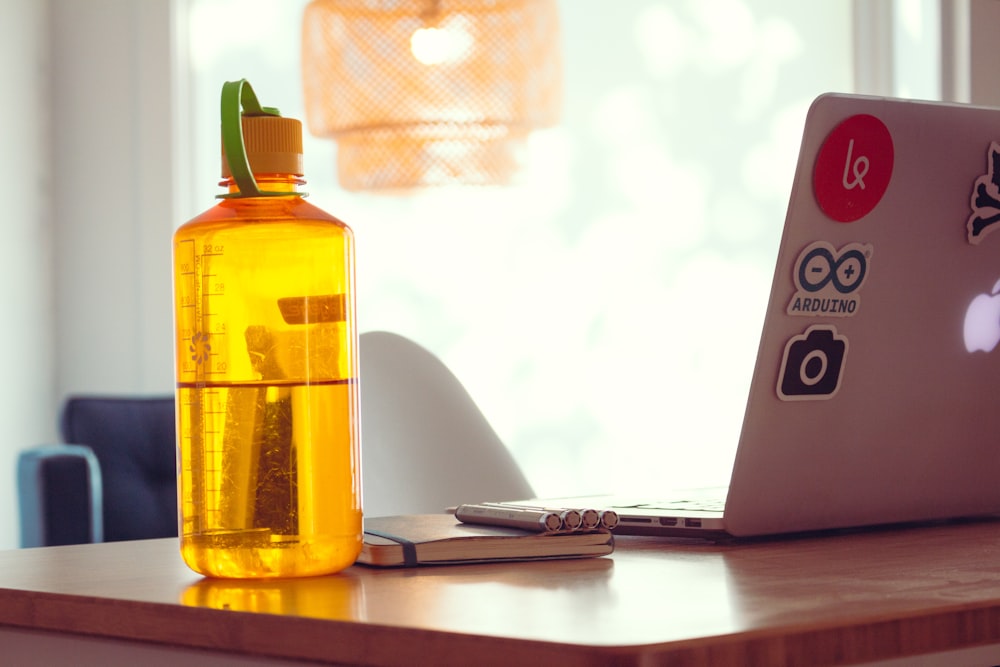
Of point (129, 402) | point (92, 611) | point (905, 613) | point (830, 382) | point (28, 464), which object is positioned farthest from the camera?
point (129, 402)

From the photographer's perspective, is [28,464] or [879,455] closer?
[879,455]

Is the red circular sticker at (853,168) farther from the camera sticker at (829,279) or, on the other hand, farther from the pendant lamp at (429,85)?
the pendant lamp at (429,85)

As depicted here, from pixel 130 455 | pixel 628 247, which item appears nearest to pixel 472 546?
pixel 130 455

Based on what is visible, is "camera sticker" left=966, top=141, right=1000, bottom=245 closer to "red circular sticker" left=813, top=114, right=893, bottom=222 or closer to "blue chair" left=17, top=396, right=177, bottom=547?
"red circular sticker" left=813, top=114, right=893, bottom=222

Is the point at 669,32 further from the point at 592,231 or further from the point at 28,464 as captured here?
the point at 28,464

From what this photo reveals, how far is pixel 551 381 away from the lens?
3.62 m

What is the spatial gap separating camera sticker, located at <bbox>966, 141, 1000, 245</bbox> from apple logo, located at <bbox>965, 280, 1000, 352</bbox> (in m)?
0.05

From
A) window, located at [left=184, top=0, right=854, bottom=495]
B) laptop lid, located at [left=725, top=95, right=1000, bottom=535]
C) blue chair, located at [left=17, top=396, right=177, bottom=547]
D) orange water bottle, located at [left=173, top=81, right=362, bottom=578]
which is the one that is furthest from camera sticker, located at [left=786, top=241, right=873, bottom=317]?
window, located at [left=184, top=0, right=854, bottom=495]

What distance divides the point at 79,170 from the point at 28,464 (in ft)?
4.42

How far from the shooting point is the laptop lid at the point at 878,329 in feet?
2.59

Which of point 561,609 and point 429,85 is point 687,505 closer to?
point 561,609

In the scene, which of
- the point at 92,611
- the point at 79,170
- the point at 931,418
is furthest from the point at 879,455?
the point at 79,170

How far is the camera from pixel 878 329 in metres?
0.84

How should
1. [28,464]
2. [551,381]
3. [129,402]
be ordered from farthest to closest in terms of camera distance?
[551,381]
[129,402]
[28,464]
